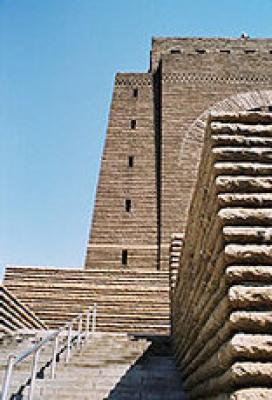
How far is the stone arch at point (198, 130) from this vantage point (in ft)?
→ 51.7

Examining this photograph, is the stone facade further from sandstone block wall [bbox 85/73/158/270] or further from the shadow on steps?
the shadow on steps

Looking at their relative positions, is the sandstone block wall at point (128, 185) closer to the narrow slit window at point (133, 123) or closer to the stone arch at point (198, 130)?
the narrow slit window at point (133, 123)

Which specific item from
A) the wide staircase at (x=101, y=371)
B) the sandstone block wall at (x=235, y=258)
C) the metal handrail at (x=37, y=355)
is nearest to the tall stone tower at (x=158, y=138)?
the metal handrail at (x=37, y=355)

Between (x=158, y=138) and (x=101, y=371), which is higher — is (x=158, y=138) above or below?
above

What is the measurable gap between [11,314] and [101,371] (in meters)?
4.14

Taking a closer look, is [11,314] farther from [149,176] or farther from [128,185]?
[149,176]

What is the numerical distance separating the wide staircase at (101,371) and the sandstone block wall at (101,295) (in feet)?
10.2

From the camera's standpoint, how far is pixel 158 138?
16953mm

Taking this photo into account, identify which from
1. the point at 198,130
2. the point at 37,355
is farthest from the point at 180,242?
the point at 198,130

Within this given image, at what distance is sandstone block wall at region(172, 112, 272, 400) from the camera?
2496 mm

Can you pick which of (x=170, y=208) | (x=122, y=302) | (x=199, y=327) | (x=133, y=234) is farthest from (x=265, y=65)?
(x=199, y=327)

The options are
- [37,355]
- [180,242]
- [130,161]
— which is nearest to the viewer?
[37,355]

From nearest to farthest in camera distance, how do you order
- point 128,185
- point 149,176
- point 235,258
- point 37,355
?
point 235,258, point 37,355, point 128,185, point 149,176

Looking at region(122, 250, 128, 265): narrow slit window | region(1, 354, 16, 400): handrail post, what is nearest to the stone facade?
region(122, 250, 128, 265): narrow slit window
